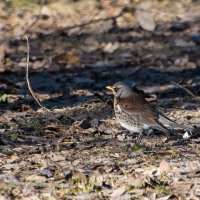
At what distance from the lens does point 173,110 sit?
1112cm

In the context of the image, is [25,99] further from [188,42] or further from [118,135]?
[188,42]

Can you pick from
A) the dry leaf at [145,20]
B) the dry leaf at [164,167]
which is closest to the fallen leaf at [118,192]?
the dry leaf at [164,167]

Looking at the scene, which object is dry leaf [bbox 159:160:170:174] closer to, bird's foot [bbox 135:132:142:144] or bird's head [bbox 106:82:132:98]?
bird's foot [bbox 135:132:142:144]

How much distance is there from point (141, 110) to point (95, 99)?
1.96 metres

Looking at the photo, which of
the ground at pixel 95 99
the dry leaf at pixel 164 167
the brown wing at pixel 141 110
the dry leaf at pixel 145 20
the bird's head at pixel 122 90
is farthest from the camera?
the dry leaf at pixel 145 20

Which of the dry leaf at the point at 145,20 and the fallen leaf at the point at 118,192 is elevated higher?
the fallen leaf at the point at 118,192

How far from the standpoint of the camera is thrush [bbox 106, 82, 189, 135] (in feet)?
30.7

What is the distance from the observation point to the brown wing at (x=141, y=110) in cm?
929

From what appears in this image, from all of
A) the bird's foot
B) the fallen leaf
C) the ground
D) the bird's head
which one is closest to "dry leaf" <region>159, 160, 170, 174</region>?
the ground

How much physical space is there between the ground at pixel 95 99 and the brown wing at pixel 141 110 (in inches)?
8.8

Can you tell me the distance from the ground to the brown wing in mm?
224

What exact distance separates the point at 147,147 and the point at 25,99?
123 inches

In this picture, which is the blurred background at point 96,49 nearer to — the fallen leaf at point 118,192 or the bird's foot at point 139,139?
the bird's foot at point 139,139

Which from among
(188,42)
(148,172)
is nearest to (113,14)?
(188,42)
